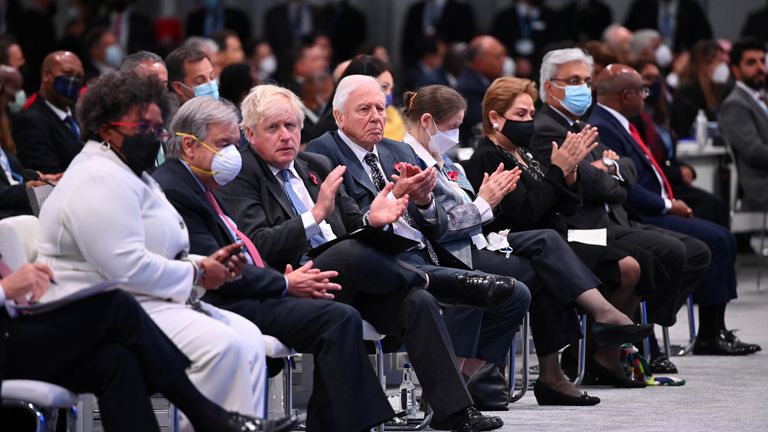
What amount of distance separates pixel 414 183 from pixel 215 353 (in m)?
1.33

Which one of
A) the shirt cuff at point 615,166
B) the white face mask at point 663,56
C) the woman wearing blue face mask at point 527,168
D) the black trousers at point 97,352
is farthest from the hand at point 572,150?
the white face mask at point 663,56

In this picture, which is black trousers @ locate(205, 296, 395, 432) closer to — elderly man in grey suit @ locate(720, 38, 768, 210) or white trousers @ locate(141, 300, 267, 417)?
white trousers @ locate(141, 300, 267, 417)

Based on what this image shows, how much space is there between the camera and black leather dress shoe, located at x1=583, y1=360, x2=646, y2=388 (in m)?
6.10

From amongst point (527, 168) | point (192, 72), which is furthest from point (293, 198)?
point (192, 72)

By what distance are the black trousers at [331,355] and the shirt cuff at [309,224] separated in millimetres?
332

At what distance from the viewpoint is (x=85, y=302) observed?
3.76 meters

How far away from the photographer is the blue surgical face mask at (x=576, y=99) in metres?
6.38

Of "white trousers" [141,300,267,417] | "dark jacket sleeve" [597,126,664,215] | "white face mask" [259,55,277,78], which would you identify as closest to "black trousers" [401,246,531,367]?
"white trousers" [141,300,267,417]

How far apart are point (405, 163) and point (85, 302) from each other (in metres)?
1.73

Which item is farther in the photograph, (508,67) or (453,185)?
(508,67)

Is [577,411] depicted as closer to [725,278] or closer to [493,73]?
[725,278]

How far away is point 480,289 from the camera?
16.6 feet

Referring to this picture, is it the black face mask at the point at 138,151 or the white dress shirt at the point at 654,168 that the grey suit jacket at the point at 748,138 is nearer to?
the white dress shirt at the point at 654,168

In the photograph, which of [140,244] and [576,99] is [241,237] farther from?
[576,99]
